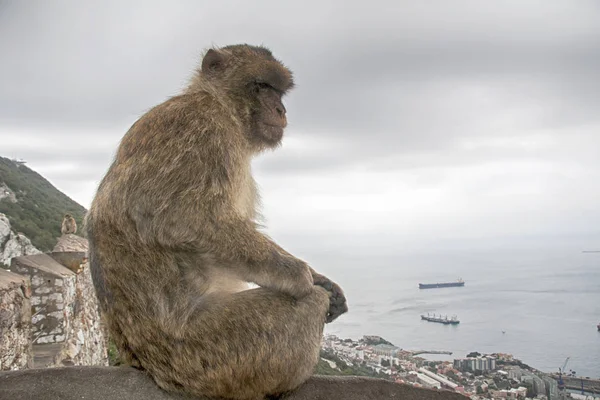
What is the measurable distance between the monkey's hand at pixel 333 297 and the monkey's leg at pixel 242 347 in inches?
6.7

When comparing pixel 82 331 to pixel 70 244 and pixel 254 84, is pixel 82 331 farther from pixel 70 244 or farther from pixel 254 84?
pixel 254 84

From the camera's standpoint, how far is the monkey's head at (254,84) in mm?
2998

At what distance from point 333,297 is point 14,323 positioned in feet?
9.73

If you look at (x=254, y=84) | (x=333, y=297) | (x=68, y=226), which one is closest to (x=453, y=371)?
(x=333, y=297)

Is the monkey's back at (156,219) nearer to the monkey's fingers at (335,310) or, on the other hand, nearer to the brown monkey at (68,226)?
the monkey's fingers at (335,310)

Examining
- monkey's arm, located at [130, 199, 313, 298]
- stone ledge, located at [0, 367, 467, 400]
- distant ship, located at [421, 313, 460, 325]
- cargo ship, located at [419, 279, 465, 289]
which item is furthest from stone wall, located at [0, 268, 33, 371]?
cargo ship, located at [419, 279, 465, 289]

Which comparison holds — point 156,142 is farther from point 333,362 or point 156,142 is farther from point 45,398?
point 333,362

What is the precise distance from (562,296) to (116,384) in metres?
13.3

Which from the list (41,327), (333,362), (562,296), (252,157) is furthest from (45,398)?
(562,296)

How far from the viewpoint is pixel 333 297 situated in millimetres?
2680

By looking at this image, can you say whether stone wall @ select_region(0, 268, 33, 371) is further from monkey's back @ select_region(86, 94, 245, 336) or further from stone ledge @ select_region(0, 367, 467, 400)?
monkey's back @ select_region(86, 94, 245, 336)

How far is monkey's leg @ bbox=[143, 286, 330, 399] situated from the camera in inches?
92.3

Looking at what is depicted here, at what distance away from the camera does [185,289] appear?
244 cm

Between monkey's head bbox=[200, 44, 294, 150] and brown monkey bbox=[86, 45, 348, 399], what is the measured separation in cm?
42
